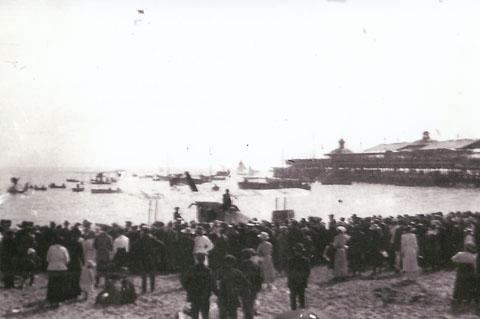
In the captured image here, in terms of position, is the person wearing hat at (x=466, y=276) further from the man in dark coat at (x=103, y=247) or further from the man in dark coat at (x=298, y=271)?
the man in dark coat at (x=103, y=247)

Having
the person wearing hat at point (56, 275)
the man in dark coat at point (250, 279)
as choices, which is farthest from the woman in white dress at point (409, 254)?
the person wearing hat at point (56, 275)

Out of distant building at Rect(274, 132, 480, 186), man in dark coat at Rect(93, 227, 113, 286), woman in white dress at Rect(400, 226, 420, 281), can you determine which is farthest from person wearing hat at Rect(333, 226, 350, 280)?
distant building at Rect(274, 132, 480, 186)

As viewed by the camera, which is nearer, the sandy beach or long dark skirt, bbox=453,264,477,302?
the sandy beach

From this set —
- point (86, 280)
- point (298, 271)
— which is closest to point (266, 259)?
point (298, 271)

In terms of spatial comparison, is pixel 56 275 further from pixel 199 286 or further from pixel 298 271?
pixel 298 271

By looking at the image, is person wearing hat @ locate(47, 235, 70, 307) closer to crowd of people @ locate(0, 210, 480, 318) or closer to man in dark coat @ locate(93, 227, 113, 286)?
crowd of people @ locate(0, 210, 480, 318)

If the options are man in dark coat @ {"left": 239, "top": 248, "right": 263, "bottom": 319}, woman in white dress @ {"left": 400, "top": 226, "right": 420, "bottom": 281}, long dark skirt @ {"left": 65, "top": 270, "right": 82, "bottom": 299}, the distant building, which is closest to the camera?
man in dark coat @ {"left": 239, "top": 248, "right": 263, "bottom": 319}
